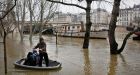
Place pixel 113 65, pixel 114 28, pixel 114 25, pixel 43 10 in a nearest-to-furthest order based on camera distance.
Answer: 1. pixel 113 65
2. pixel 114 25
3. pixel 114 28
4. pixel 43 10

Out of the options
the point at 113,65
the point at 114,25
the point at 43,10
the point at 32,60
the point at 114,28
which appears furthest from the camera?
the point at 43,10

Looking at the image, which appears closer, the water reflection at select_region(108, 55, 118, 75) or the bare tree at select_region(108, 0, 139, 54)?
the water reflection at select_region(108, 55, 118, 75)

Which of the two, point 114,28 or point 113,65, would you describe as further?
point 114,28

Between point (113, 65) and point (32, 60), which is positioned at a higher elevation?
point (32, 60)

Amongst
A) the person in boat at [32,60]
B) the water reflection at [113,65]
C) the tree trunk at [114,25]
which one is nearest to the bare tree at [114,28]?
the tree trunk at [114,25]

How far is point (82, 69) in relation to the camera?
18031mm

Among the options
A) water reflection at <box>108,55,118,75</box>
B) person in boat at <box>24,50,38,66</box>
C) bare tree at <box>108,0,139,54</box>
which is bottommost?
water reflection at <box>108,55,118,75</box>

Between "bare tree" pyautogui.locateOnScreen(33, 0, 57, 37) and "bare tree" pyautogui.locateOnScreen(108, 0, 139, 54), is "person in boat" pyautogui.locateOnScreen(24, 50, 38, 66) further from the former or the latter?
"bare tree" pyautogui.locateOnScreen(33, 0, 57, 37)

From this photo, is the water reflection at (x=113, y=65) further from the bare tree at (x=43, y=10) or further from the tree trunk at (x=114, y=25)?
the bare tree at (x=43, y=10)

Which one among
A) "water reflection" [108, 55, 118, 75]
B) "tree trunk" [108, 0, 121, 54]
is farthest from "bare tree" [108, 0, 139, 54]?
"water reflection" [108, 55, 118, 75]

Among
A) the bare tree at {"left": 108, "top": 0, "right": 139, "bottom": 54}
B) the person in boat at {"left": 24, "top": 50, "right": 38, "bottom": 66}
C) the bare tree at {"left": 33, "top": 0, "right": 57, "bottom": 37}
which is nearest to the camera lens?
the person in boat at {"left": 24, "top": 50, "right": 38, "bottom": 66}

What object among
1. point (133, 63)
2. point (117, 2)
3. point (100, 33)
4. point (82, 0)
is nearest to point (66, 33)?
point (100, 33)

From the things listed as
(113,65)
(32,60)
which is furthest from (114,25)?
(32,60)

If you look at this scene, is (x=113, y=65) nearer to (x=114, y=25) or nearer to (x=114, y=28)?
(x=114, y=25)
